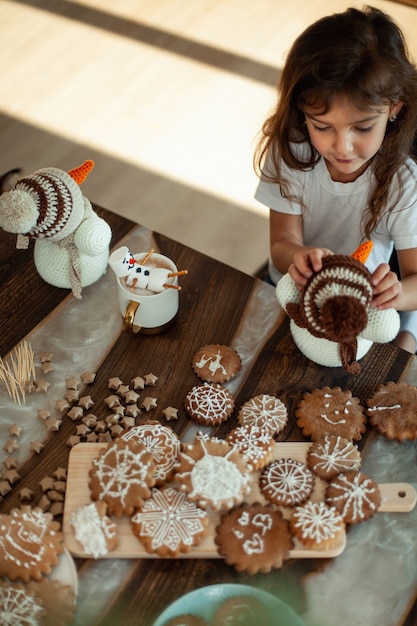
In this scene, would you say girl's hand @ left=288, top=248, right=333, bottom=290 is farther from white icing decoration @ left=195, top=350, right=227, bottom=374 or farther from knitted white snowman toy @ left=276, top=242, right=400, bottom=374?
white icing decoration @ left=195, top=350, right=227, bottom=374

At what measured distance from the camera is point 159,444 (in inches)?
41.6

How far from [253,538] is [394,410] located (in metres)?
0.31

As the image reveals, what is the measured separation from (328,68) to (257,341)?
0.46 meters

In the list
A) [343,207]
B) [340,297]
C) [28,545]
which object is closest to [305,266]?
[340,297]

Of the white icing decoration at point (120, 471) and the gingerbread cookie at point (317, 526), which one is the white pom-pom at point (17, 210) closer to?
the white icing decoration at point (120, 471)

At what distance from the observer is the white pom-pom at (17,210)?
1.10 meters

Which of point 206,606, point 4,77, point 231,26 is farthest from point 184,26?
point 206,606

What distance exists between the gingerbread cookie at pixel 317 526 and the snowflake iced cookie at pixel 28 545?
33 cm

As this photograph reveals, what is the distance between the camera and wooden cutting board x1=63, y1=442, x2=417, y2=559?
98 centimetres

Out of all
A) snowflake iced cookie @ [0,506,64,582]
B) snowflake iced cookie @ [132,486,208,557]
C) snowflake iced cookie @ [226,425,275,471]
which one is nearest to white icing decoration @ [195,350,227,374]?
snowflake iced cookie @ [226,425,275,471]

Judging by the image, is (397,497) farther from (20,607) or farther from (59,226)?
(59,226)

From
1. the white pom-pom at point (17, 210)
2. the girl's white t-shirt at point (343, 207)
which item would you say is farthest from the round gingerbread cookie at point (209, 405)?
the girl's white t-shirt at point (343, 207)

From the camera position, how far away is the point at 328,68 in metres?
1.11

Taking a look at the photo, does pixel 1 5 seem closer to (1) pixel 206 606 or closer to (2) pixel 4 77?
(2) pixel 4 77
